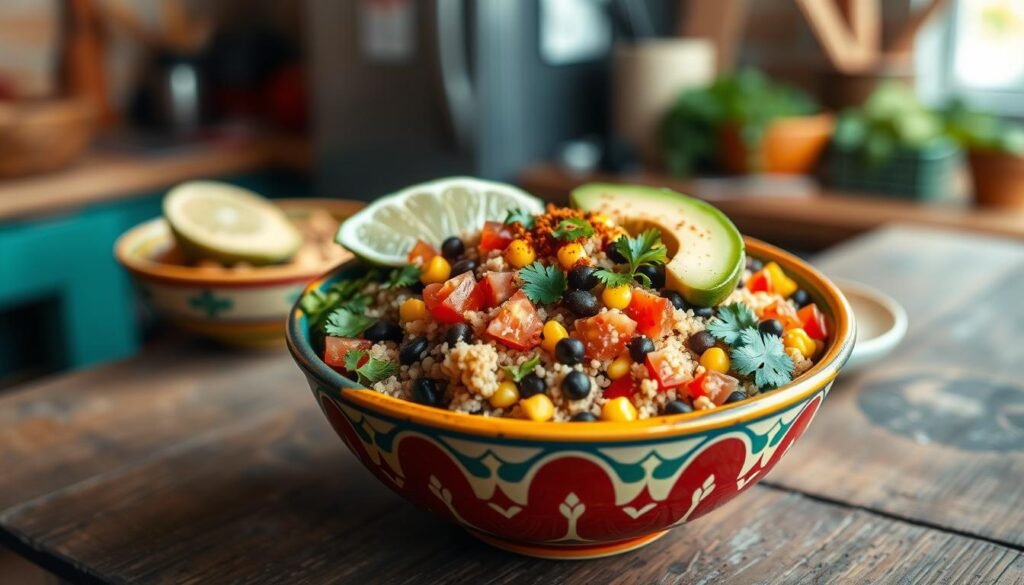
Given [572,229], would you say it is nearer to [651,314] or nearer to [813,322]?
[651,314]

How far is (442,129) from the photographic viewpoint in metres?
3.04

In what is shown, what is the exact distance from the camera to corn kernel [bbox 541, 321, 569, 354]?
2.74 feet

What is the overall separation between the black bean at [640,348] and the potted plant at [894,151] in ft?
6.62

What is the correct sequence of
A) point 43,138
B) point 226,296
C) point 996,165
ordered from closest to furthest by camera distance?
point 226,296 < point 996,165 < point 43,138

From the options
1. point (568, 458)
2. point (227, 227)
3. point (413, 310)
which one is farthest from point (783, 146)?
point (568, 458)

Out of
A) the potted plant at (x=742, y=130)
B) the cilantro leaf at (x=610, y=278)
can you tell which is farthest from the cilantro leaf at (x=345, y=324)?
the potted plant at (x=742, y=130)

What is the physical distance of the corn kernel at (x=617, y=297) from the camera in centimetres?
85

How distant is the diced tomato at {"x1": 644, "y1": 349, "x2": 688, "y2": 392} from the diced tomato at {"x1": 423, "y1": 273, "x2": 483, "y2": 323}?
0.53 feet

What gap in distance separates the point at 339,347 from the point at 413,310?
73 millimetres

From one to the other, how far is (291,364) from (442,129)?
1710 millimetres

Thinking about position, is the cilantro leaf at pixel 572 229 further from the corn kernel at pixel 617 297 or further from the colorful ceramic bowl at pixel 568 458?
the colorful ceramic bowl at pixel 568 458

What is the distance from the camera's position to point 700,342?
2.81 ft

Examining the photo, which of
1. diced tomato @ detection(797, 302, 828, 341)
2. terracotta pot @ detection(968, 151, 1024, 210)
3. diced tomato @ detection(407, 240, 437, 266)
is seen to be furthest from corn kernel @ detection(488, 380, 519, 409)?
terracotta pot @ detection(968, 151, 1024, 210)

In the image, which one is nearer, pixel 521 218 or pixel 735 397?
pixel 735 397
